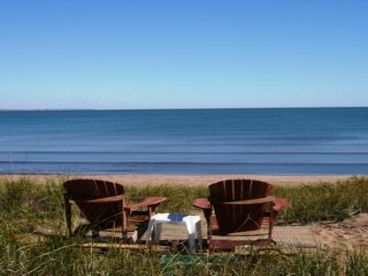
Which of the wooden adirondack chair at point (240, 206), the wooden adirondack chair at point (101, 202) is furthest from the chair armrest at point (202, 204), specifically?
the wooden adirondack chair at point (101, 202)

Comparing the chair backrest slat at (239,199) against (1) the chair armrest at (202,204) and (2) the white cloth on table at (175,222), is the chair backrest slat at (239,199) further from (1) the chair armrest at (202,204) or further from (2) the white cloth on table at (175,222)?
(2) the white cloth on table at (175,222)

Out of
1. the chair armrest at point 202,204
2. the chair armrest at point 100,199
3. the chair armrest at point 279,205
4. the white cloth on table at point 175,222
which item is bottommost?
the white cloth on table at point 175,222

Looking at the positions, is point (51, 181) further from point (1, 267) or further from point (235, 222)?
point (1, 267)

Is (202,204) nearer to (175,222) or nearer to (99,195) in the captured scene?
(175,222)

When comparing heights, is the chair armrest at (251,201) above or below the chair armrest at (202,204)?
above

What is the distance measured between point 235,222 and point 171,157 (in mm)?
23804

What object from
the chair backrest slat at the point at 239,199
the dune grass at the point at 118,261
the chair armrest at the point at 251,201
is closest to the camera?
the dune grass at the point at 118,261

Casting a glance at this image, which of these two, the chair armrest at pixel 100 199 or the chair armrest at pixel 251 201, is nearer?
the chair armrest at pixel 251 201

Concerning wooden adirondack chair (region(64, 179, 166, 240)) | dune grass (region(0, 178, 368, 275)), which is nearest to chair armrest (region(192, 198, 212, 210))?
wooden adirondack chair (region(64, 179, 166, 240))

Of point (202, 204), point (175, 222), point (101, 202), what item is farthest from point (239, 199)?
point (101, 202)

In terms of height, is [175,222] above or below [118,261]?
below

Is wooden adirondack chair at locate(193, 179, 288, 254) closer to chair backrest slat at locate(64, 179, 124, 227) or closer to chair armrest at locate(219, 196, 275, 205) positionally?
chair armrest at locate(219, 196, 275, 205)

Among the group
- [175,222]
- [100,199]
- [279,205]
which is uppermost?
[100,199]

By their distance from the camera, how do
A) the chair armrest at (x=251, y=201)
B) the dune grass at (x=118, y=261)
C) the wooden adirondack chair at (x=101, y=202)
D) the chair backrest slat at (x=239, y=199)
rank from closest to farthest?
the dune grass at (x=118, y=261) → the chair armrest at (x=251, y=201) → the chair backrest slat at (x=239, y=199) → the wooden adirondack chair at (x=101, y=202)
